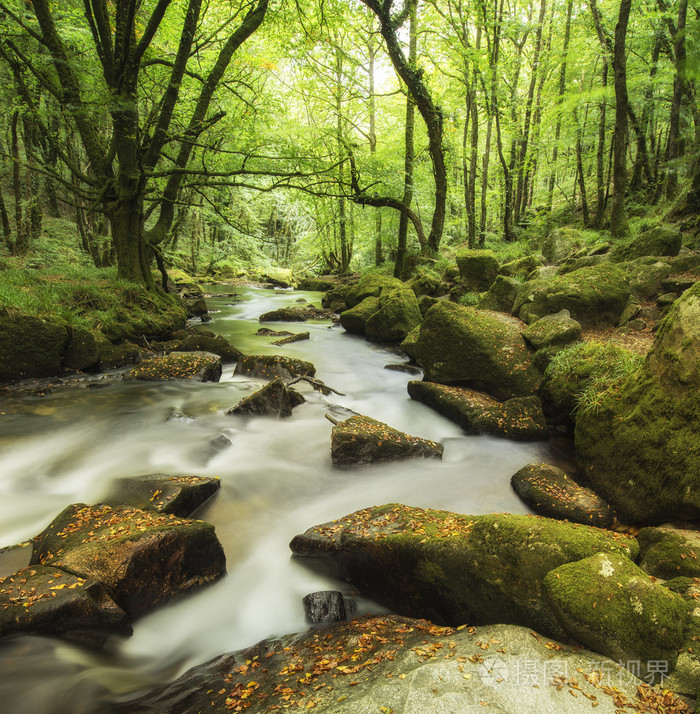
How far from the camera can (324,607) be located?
334 centimetres

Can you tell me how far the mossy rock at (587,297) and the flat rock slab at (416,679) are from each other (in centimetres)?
707

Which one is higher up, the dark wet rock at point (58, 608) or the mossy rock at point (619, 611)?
the mossy rock at point (619, 611)

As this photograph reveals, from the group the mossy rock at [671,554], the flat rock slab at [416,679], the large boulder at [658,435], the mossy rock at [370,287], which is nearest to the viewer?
the flat rock slab at [416,679]

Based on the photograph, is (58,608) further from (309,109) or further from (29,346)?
(309,109)

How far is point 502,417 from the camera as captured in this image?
632 centimetres

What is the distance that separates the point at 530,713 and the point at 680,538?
82.5 inches

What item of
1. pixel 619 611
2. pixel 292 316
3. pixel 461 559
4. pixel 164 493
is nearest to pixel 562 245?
pixel 292 316

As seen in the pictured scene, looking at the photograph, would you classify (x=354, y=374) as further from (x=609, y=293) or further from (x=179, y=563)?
(x=179, y=563)

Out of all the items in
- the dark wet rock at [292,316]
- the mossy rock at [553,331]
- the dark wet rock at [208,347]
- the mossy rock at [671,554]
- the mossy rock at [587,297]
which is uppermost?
the mossy rock at [587,297]

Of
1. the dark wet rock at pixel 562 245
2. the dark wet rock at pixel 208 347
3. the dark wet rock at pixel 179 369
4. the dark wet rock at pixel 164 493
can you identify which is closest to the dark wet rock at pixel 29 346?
the dark wet rock at pixel 179 369

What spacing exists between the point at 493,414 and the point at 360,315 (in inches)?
301

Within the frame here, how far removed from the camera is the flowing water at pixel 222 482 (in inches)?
111

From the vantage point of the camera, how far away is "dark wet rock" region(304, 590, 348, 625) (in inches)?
130

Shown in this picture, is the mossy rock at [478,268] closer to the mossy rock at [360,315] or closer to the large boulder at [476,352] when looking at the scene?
the mossy rock at [360,315]
